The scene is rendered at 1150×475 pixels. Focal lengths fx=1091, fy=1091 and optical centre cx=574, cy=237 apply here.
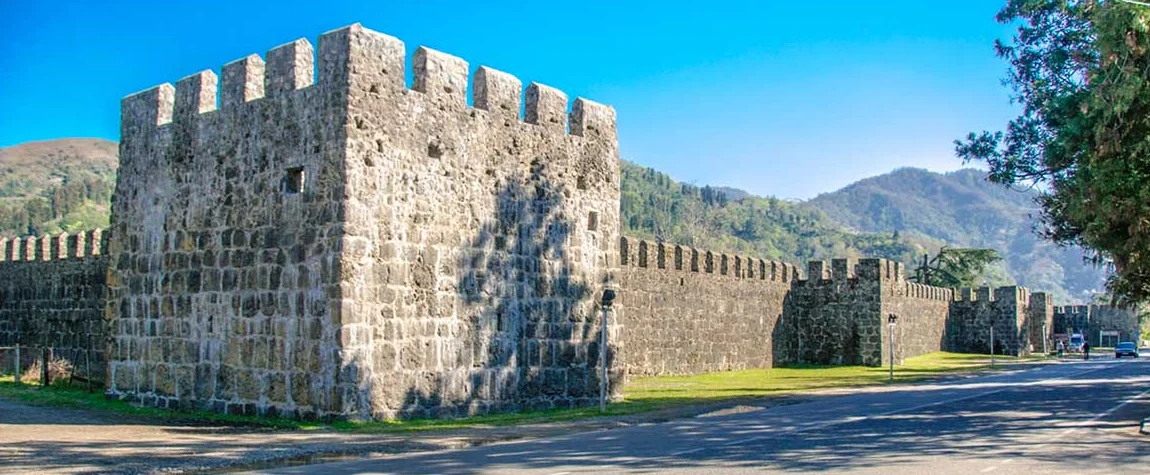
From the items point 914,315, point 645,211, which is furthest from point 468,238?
point 645,211

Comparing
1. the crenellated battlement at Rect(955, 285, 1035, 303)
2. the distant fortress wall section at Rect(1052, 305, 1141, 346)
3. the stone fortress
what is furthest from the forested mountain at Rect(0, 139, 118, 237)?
the distant fortress wall section at Rect(1052, 305, 1141, 346)

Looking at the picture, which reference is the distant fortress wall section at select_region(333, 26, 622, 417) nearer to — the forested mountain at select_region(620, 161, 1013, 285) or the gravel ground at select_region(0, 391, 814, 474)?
the gravel ground at select_region(0, 391, 814, 474)

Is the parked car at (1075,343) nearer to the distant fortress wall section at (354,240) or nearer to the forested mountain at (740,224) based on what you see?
the forested mountain at (740,224)

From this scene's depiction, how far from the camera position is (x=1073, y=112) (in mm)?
17500

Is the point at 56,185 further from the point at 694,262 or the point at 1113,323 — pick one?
A: the point at 694,262

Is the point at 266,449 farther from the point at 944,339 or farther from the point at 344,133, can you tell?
the point at 944,339

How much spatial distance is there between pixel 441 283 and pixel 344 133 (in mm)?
2984

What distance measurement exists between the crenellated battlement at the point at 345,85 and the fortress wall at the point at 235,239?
0.11 feet

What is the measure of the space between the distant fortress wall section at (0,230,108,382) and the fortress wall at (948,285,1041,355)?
44.7 meters

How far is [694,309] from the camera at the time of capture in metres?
32.0

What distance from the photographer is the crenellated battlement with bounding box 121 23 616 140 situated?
15.8 meters

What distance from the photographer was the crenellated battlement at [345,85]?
51.9 ft

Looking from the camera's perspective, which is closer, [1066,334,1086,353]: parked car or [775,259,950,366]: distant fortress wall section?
[775,259,950,366]: distant fortress wall section

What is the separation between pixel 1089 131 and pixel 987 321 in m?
44.0
